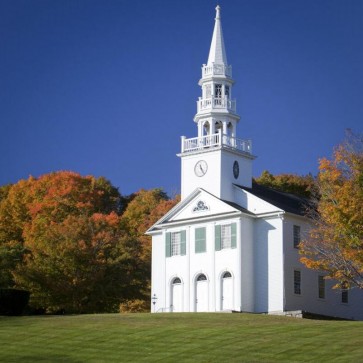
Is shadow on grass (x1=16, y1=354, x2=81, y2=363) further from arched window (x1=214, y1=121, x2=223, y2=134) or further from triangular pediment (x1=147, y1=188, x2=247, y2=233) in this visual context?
arched window (x1=214, y1=121, x2=223, y2=134)

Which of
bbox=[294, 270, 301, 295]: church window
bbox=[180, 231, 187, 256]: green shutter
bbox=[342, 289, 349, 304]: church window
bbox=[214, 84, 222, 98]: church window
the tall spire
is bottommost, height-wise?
bbox=[342, 289, 349, 304]: church window

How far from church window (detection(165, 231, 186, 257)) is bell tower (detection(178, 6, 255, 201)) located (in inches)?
99.4

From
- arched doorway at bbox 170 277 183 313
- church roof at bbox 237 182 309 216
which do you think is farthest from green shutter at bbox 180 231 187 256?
church roof at bbox 237 182 309 216

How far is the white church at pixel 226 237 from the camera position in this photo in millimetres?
50906

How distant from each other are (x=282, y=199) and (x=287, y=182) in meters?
18.5

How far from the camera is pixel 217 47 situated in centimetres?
5597

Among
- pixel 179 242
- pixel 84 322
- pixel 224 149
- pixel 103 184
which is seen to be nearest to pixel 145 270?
pixel 179 242

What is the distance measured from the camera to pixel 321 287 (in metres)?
53.0

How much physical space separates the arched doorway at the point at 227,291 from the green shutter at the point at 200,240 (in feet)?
6.86

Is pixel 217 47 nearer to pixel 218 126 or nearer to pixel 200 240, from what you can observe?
pixel 218 126

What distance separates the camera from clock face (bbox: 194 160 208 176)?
5441 cm

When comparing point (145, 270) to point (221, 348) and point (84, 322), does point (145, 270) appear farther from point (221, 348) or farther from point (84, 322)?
point (221, 348)

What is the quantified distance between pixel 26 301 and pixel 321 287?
55.1 ft

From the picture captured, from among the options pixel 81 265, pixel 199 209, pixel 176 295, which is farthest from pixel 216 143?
pixel 81 265
